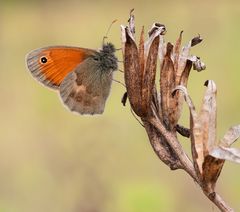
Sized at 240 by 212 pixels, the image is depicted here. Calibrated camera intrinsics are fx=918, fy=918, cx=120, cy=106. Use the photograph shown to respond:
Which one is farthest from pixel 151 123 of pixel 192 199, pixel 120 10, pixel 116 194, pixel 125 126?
pixel 120 10

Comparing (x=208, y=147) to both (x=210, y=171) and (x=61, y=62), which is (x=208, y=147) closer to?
(x=210, y=171)

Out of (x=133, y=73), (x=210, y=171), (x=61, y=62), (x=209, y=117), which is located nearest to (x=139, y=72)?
(x=133, y=73)

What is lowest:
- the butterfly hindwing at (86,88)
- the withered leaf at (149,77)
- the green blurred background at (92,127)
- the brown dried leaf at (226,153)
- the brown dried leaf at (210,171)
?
the green blurred background at (92,127)

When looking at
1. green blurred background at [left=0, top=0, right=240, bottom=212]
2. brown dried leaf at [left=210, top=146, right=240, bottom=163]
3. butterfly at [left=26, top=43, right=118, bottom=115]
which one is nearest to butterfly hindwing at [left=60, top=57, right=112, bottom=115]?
butterfly at [left=26, top=43, right=118, bottom=115]

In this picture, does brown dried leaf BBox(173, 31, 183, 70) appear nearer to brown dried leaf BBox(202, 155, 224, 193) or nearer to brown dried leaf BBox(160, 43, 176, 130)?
brown dried leaf BBox(160, 43, 176, 130)

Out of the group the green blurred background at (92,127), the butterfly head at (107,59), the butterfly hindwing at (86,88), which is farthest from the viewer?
the green blurred background at (92,127)

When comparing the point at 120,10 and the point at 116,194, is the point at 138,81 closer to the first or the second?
the point at 116,194

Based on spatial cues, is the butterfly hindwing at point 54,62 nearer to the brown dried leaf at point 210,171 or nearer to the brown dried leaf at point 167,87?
the brown dried leaf at point 167,87

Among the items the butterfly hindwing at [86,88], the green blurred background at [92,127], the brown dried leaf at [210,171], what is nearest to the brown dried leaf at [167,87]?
the brown dried leaf at [210,171]

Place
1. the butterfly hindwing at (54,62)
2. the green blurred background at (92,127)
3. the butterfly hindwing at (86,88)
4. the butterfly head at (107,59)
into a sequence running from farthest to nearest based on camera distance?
1. the green blurred background at (92,127)
2. the butterfly head at (107,59)
3. the butterfly hindwing at (54,62)
4. the butterfly hindwing at (86,88)
